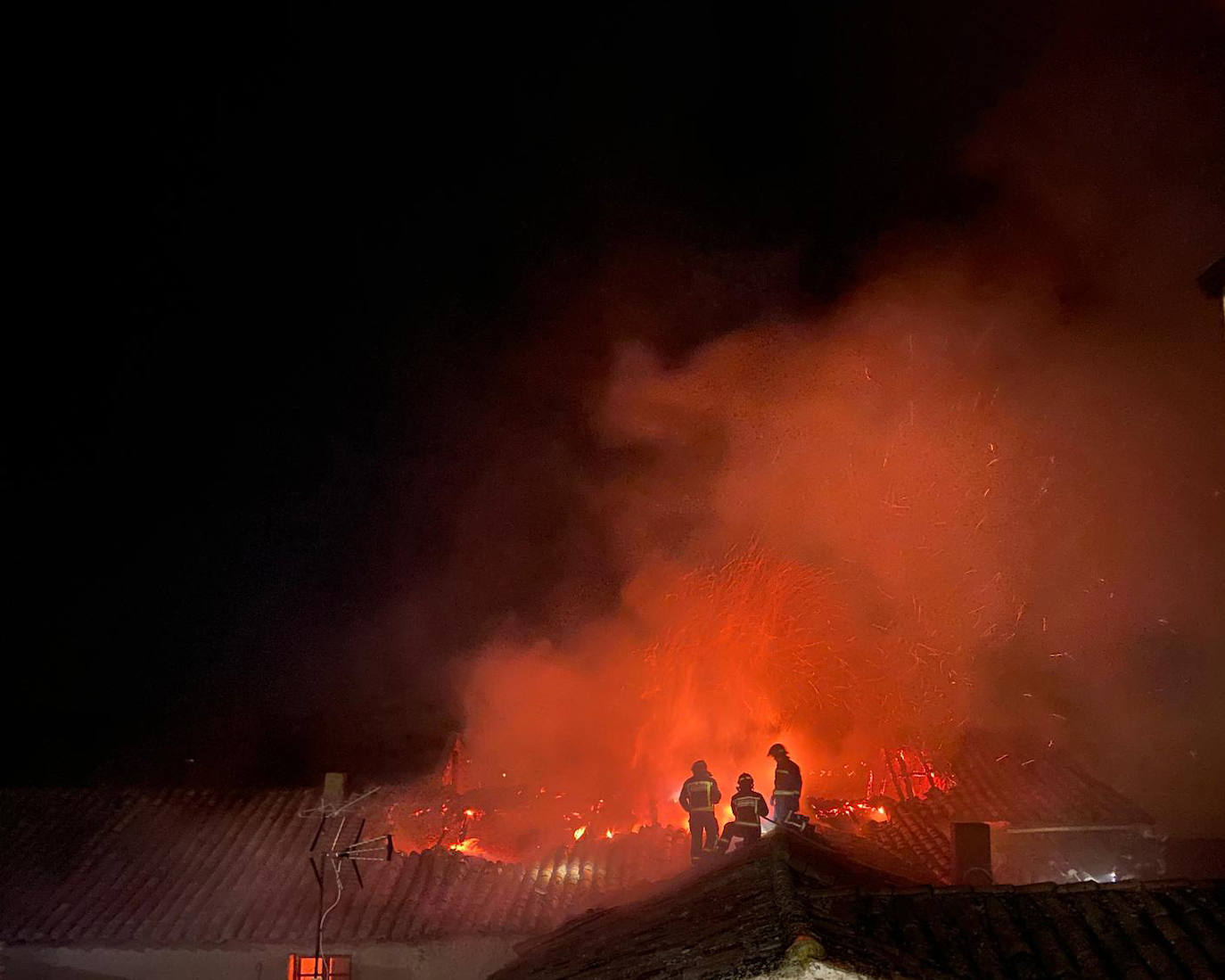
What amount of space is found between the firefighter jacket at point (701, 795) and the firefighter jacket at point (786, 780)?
85 cm

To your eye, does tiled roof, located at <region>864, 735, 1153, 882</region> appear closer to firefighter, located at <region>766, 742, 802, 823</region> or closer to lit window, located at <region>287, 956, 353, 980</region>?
firefighter, located at <region>766, 742, 802, 823</region>

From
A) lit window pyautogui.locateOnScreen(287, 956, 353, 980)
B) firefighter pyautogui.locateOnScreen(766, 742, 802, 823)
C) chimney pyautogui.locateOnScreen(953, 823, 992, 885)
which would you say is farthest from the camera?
firefighter pyautogui.locateOnScreen(766, 742, 802, 823)

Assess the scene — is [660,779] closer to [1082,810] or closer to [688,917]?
[1082,810]

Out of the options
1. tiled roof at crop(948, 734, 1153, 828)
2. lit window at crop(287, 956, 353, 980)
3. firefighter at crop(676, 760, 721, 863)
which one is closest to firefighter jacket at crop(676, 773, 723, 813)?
firefighter at crop(676, 760, 721, 863)

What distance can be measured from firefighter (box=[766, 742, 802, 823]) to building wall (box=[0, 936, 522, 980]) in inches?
153

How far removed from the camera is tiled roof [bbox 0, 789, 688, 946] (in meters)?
13.2

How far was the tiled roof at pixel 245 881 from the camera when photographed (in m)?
13.2

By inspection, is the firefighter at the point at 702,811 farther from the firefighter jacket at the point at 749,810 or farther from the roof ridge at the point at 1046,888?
the roof ridge at the point at 1046,888

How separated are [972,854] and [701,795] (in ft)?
13.7

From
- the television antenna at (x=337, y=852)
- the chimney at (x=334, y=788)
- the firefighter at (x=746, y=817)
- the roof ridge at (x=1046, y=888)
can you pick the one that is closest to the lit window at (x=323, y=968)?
the television antenna at (x=337, y=852)

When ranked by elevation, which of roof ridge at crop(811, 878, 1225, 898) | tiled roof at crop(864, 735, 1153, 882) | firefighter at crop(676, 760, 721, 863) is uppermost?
tiled roof at crop(864, 735, 1153, 882)

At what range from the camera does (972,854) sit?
1037cm

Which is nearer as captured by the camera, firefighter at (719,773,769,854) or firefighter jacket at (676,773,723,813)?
firefighter at (719,773,769,854)

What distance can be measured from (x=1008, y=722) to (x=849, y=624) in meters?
3.93
